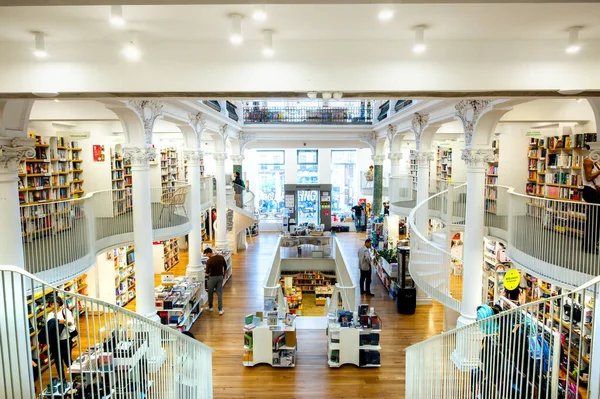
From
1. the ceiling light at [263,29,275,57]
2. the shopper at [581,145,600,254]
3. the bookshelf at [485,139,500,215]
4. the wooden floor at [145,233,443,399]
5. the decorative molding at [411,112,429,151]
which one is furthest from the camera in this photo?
the decorative molding at [411,112,429,151]

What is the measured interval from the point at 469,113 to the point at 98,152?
7957mm

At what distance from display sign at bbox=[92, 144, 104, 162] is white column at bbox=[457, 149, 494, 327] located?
25.7 ft

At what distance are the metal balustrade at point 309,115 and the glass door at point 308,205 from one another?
577 cm

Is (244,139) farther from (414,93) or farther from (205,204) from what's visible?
(414,93)

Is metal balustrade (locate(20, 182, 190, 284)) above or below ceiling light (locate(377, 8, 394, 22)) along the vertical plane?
below

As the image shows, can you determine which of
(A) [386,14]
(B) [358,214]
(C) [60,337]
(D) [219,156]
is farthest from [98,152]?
(B) [358,214]

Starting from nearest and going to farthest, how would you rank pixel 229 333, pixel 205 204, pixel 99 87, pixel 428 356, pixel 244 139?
pixel 99 87 → pixel 428 356 → pixel 229 333 → pixel 205 204 → pixel 244 139

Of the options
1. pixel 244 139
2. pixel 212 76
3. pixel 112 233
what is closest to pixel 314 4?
pixel 212 76

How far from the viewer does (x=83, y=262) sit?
6.82 m

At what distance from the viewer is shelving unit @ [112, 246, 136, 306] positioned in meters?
10.6

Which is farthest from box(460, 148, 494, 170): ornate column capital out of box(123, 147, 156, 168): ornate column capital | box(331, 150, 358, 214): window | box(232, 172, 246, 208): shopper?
box(331, 150, 358, 214): window

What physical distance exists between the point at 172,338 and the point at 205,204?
8.29 m

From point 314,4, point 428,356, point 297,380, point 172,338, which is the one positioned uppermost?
point 314,4

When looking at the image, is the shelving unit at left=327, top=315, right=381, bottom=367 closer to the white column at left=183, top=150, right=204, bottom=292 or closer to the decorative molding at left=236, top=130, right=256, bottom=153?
the white column at left=183, top=150, right=204, bottom=292
